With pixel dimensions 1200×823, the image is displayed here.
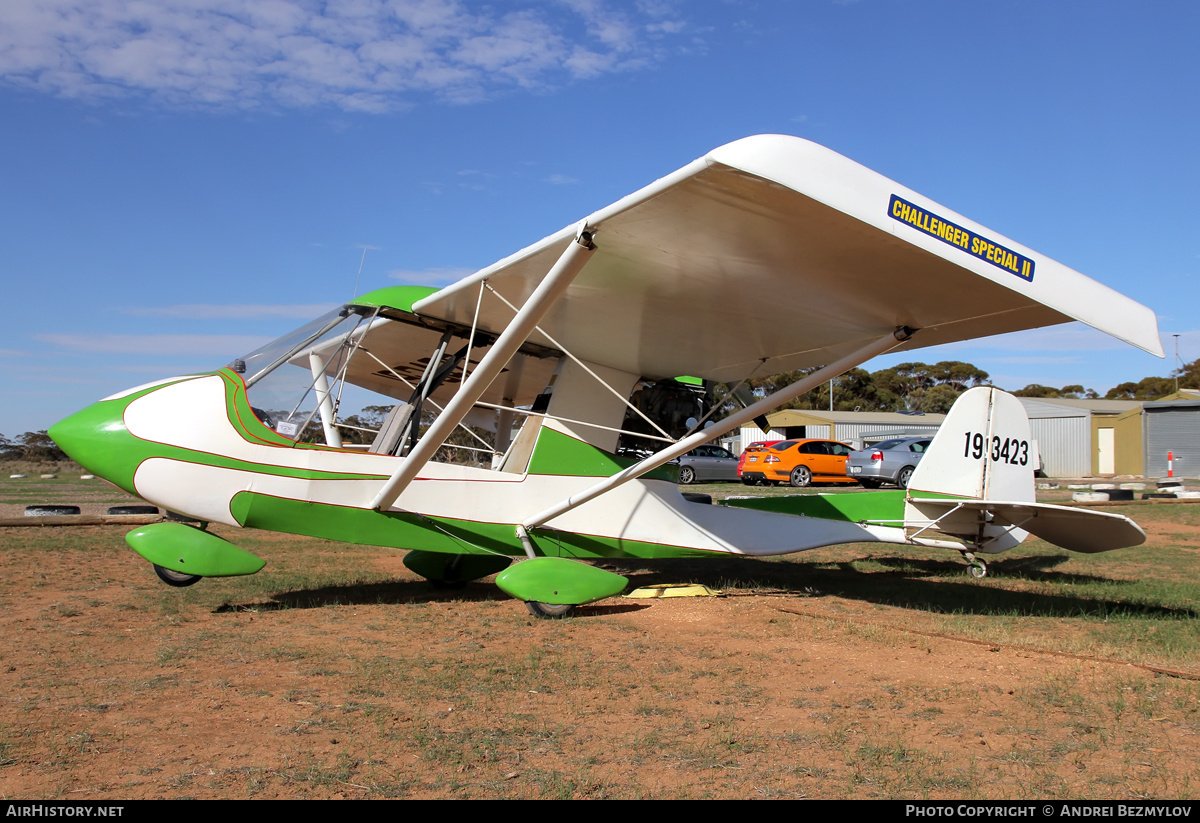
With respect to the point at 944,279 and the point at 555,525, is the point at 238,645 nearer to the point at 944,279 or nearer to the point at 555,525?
the point at 555,525

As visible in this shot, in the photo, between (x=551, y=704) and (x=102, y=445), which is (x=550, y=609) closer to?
(x=551, y=704)

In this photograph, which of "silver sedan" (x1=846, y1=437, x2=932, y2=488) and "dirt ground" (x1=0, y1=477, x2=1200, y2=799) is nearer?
"dirt ground" (x1=0, y1=477, x2=1200, y2=799)

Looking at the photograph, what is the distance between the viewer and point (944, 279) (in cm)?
535

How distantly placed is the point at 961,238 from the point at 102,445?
20.6 feet

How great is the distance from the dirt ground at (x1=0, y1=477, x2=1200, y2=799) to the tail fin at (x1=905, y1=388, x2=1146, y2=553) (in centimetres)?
213

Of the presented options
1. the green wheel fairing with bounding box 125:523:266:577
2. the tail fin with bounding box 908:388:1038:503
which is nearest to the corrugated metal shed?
the tail fin with bounding box 908:388:1038:503

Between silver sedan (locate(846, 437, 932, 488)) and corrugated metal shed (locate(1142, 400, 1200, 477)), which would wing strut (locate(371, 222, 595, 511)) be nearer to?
silver sedan (locate(846, 437, 932, 488))

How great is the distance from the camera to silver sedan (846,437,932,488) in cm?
2550

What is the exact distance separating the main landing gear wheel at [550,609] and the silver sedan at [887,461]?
20605mm

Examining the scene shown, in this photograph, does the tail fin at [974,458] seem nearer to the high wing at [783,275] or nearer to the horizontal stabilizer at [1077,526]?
the horizontal stabilizer at [1077,526]

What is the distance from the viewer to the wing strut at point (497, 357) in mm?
5466

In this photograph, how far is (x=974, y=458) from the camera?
30.8ft

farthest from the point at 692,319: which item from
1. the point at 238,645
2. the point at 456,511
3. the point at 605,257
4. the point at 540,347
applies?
the point at 238,645
